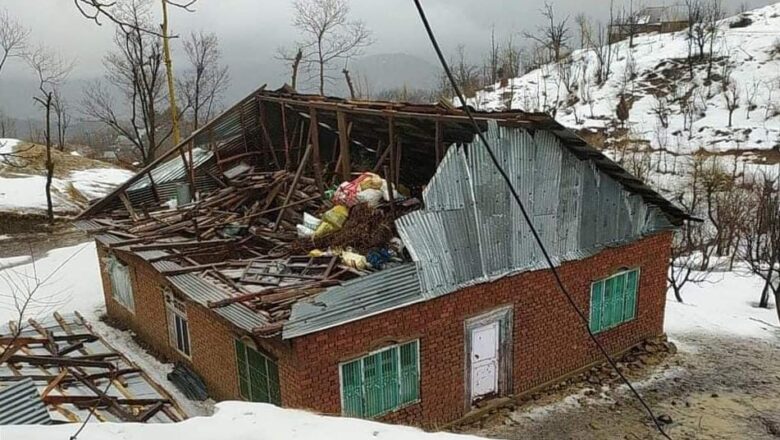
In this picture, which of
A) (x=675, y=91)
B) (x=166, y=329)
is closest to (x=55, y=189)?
(x=166, y=329)

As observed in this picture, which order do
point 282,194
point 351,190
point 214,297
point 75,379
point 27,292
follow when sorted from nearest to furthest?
point 214,297 → point 75,379 → point 351,190 → point 282,194 → point 27,292

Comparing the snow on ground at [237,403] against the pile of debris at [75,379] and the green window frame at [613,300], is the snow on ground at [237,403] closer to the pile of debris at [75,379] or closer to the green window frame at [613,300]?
the pile of debris at [75,379]

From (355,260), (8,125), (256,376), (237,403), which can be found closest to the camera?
(237,403)

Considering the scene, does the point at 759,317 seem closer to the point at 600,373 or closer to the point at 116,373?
the point at 600,373

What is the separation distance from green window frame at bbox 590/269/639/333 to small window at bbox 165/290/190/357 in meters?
8.26

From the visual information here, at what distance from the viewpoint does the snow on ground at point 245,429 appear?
12.3 feet

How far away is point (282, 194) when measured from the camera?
1366cm

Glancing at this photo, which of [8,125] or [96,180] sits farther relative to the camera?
[8,125]

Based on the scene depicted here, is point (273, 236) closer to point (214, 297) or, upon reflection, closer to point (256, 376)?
point (214, 297)

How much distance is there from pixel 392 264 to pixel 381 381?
1.91 metres

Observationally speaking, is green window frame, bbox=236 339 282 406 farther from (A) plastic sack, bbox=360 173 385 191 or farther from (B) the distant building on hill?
(B) the distant building on hill

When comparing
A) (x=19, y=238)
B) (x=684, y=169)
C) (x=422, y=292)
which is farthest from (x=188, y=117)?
(x=422, y=292)

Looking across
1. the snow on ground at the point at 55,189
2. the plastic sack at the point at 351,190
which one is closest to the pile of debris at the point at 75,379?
the plastic sack at the point at 351,190

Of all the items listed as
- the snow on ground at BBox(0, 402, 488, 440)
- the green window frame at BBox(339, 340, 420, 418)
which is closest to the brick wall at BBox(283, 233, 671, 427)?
the green window frame at BBox(339, 340, 420, 418)
